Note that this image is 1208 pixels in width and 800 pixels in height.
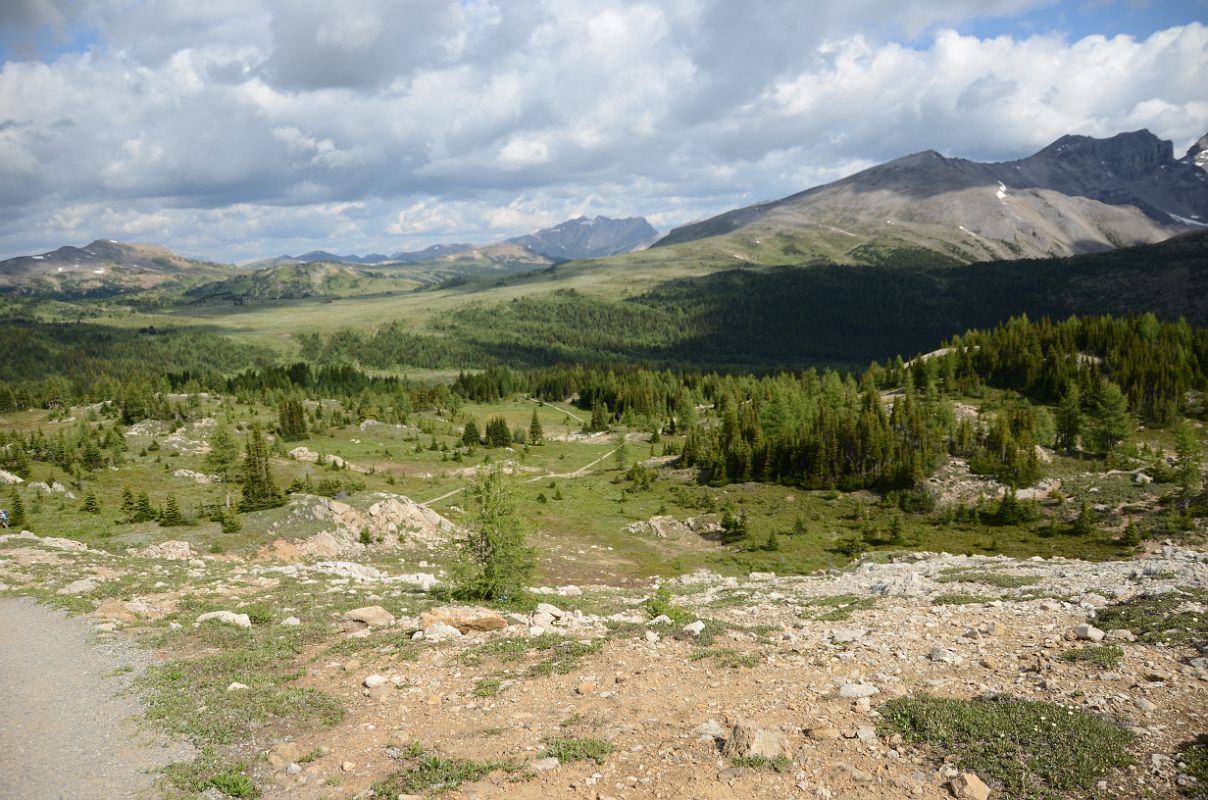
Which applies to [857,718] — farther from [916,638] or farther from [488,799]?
[488,799]

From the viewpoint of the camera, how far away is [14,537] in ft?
143

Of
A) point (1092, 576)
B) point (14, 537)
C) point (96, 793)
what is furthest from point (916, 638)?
point (14, 537)

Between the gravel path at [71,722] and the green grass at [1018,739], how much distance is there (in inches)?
662

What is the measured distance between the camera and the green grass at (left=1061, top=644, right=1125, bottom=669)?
1684cm

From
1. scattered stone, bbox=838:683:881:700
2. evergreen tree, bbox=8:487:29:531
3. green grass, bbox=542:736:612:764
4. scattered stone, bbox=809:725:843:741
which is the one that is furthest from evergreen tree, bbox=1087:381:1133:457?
evergreen tree, bbox=8:487:29:531

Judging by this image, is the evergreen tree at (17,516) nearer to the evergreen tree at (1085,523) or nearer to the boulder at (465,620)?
the boulder at (465,620)

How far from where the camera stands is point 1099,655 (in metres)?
17.3

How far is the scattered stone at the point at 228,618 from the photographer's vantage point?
24.5 meters

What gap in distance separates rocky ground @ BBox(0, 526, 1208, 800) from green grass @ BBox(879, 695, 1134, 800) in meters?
0.36

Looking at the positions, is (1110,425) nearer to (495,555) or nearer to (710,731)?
(495,555)

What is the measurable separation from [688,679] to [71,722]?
16.3 metres

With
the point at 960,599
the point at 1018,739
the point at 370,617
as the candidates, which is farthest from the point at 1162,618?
the point at 370,617

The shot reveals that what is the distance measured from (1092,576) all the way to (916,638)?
54.9 ft

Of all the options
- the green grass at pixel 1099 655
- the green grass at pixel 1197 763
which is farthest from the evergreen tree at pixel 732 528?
the green grass at pixel 1197 763
